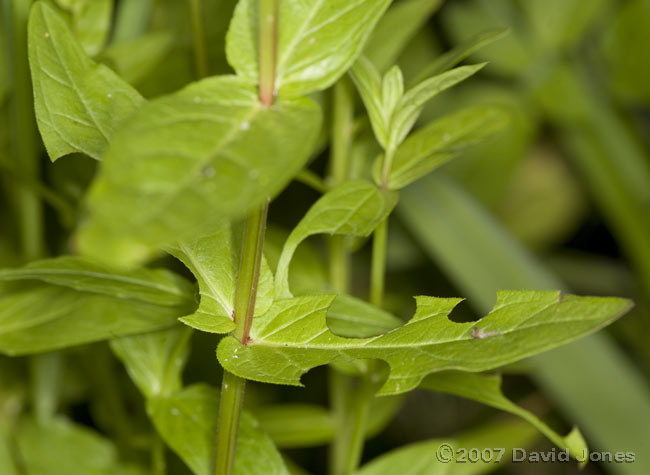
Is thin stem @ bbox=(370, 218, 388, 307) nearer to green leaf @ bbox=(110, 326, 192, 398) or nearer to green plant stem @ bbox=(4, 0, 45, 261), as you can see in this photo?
green leaf @ bbox=(110, 326, 192, 398)

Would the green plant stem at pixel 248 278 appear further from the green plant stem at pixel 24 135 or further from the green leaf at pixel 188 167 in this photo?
the green plant stem at pixel 24 135

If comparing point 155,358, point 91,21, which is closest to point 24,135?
point 91,21

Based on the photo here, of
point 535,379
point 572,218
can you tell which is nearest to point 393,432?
point 535,379

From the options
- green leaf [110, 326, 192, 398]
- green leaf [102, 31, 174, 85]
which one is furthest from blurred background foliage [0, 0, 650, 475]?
green leaf [110, 326, 192, 398]

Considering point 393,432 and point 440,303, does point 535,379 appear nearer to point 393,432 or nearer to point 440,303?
point 393,432

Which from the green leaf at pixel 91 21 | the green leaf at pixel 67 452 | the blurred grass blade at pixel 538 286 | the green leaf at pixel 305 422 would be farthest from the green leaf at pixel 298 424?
the green leaf at pixel 91 21

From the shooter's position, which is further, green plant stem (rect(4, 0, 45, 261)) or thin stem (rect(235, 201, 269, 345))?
green plant stem (rect(4, 0, 45, 261))
